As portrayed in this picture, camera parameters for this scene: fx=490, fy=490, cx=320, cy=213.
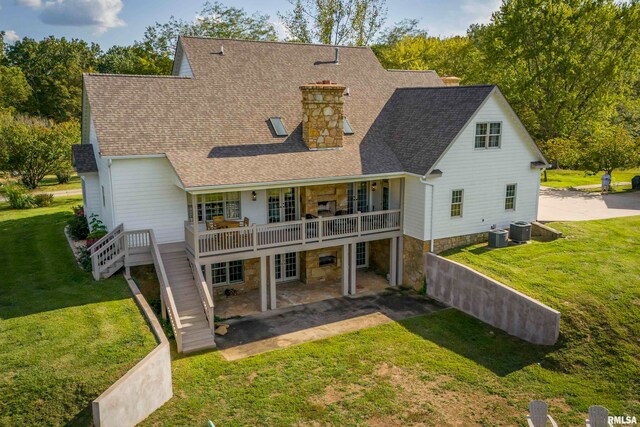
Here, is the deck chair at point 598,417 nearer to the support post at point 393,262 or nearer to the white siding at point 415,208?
the white siding at point 415,208

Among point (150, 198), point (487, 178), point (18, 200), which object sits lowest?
point (18, 200)

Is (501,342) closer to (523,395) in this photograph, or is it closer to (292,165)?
(523,395)

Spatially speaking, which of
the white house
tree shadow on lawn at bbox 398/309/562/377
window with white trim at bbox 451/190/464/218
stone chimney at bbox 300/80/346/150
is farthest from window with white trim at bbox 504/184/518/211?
stone chimney at bbox 300/80/346/150

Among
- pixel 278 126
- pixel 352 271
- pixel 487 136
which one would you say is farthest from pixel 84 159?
pixel 487 136

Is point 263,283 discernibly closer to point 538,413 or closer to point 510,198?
point 538,413

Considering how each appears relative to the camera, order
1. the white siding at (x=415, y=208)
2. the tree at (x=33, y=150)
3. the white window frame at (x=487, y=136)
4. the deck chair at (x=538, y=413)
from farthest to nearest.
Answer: the tree at (x=33, y=150) → the white window frame at (x=487, y=136) → the white siding at (x=415, y=208) → the deck chair at (x=538, y=413)

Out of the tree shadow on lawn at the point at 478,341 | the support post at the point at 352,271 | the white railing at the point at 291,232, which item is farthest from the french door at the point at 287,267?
the tree shadow on lawn at the point at 478,341
